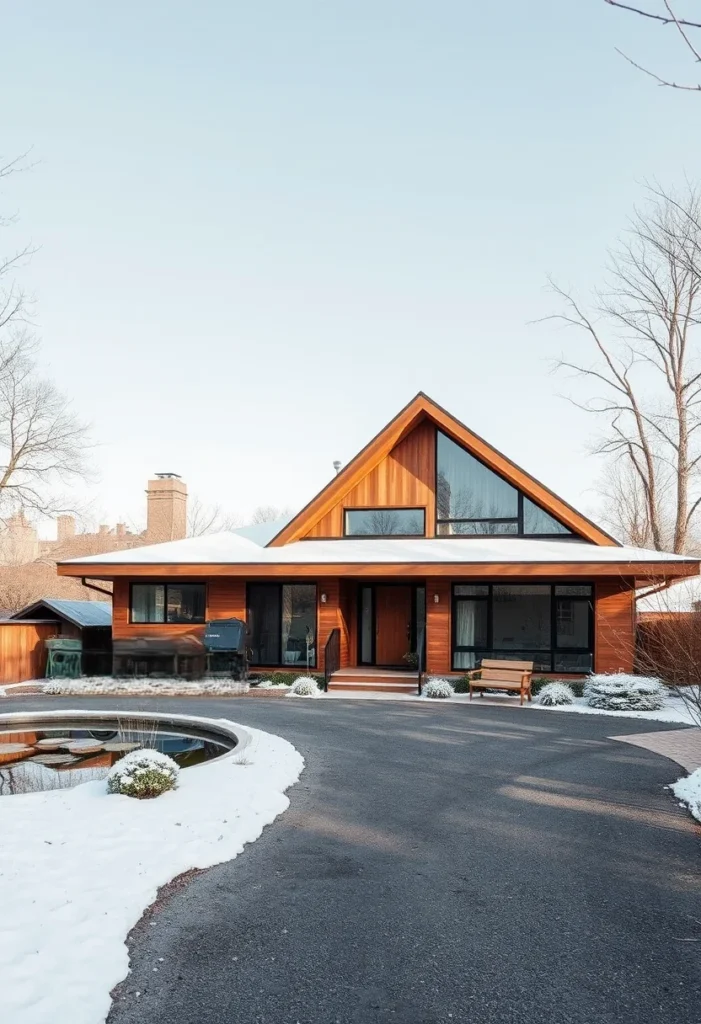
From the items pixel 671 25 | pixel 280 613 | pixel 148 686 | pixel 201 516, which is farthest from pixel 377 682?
pixel 201 516

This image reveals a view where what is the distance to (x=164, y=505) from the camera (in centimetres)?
2723

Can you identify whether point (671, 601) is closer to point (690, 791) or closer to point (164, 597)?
point (164, 597)

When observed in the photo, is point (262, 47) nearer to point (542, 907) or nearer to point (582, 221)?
point (582, 221)

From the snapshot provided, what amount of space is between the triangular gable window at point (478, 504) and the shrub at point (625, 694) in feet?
14.7

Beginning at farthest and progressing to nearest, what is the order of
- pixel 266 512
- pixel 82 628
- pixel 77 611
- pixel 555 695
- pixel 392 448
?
1. pixel 266 512
2. pixel 77 611
3. pixel 82 628
4. pixel 392 448
5. pixel 555 695

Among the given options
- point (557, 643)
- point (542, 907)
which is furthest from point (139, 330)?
point (542, 907)

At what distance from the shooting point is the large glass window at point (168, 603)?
61.3 feet

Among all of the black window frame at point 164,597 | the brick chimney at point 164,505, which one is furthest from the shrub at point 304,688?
the brick chimney at point 164,505

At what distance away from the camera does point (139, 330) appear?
66.2 ft

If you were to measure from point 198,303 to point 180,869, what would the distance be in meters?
17.4

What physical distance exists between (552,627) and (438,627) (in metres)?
2.52

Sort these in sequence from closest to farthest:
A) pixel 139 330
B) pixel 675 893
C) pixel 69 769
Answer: pixel 675 893, pixel 69 769, pixel 139 330

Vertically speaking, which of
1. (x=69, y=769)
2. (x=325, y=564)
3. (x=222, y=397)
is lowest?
(x=69, y=769)

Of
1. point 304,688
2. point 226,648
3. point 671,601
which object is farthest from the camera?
point 671,601
